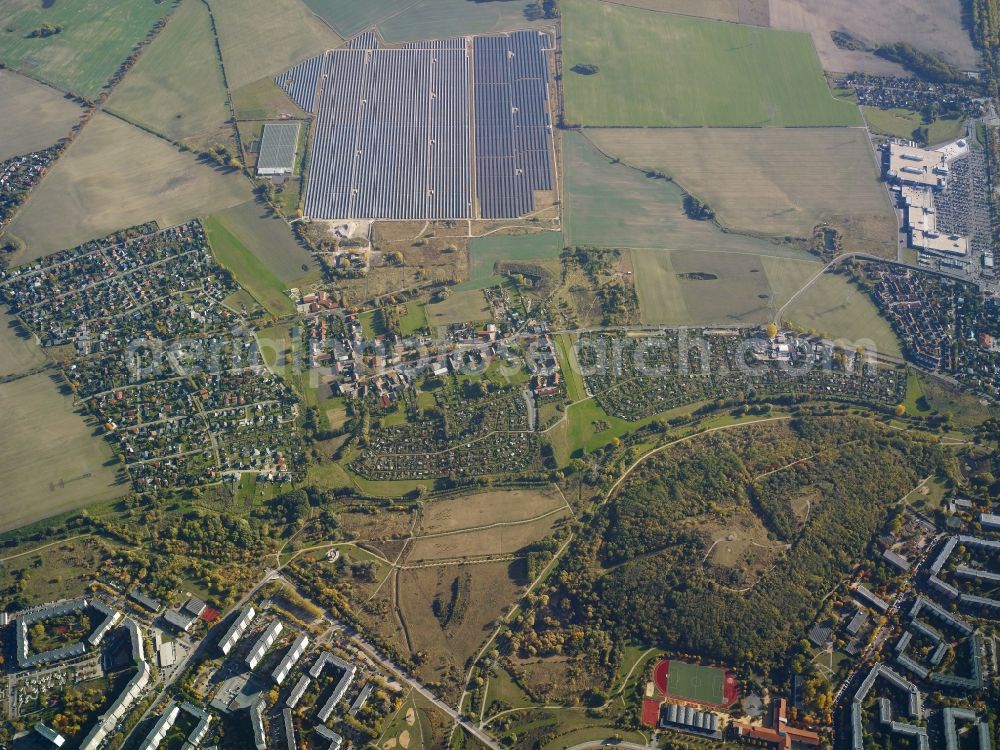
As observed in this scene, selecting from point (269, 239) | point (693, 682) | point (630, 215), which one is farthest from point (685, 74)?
point (693, 682)

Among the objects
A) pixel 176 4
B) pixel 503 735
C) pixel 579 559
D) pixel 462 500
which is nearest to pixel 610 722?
pixel 503 735

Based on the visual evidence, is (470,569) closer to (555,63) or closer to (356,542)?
(356,542)

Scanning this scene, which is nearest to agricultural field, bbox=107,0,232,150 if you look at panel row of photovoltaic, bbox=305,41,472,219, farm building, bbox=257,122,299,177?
farm building, bbox=257,122,299,177

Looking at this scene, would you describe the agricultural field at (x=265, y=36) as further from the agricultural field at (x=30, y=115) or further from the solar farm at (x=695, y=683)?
the solar farm at (x=695, y=683)

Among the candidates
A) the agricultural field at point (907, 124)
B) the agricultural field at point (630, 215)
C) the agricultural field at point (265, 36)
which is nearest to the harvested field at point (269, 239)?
the agricultural field at point (265, 36)

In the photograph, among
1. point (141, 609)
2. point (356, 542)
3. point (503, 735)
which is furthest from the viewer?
point (356, 542)

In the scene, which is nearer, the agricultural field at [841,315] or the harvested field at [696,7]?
the agricultural field at [841,315]
